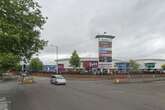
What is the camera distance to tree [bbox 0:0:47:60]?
75.3 ft

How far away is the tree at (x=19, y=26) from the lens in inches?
903

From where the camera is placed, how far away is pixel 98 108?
15.7 m

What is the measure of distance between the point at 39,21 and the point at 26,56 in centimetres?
834

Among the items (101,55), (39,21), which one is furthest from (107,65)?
(39,21)

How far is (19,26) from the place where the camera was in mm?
25094

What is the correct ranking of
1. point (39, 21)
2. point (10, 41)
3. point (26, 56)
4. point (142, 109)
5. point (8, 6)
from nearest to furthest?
point (142, 109)
point (8, 6)
point (10, 41)
point (39, 21)
point (26, 56)

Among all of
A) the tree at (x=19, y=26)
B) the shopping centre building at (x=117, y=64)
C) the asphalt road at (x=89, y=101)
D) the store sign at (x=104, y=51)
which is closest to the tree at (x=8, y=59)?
the tree at (x=19, y=26)

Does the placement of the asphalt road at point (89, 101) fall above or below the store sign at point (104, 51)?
below

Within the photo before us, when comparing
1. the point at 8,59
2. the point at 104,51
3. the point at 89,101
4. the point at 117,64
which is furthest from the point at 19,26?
the point at 117,64

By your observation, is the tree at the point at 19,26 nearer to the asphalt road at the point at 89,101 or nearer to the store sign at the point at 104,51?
the asphalt road at the point at 89,101

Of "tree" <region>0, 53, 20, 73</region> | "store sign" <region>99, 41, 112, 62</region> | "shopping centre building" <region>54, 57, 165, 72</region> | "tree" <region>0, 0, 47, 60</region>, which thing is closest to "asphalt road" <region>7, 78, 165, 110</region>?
"tree" <region>0, 0, 47, 60</region>

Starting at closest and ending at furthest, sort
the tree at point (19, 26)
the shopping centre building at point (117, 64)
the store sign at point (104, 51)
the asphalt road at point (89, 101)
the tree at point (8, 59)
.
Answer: the asphalt road at point (89, 101) < the tree at point (19, 26) < the tree at point (8, 59) < the store sign at point (104, 51) < the shopping centre building at point (117, 64)

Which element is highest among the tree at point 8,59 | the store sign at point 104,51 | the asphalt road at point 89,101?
the store sign at point 104,51

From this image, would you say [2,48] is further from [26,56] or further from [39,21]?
[26,56]
